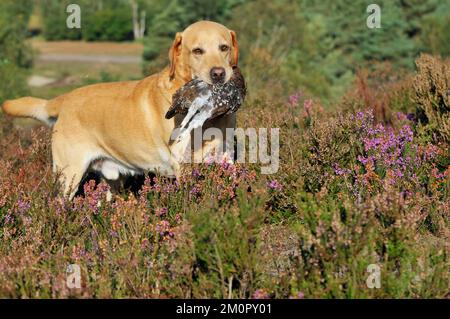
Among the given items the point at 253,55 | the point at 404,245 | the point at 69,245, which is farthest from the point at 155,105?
the point at 253,55

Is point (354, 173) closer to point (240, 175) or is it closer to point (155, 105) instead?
point (240, 175)

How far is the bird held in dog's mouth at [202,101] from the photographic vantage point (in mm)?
5434

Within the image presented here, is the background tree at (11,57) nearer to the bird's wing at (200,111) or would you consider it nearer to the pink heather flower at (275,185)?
the bird's wing at (200,111)

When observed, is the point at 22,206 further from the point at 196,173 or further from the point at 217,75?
the point at 217,75

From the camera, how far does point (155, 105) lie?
603cm

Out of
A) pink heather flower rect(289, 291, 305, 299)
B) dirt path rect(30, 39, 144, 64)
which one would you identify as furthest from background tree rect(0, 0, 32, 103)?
pink heather flower rect(289, 291, 305, 299)

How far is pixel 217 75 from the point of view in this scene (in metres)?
5.56

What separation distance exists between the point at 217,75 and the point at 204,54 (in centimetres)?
27

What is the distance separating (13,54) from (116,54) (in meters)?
13.0

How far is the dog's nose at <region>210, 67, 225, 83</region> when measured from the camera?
→ 556 centimetres

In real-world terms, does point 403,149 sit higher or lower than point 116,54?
lower

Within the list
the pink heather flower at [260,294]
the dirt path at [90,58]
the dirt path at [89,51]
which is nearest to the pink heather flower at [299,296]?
the pink heather flower at [260,294]

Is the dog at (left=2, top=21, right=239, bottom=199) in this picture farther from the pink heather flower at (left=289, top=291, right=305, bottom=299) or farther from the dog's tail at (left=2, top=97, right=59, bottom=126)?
the pink heather flower at (left=289, top=291, right=305, bottom=299)

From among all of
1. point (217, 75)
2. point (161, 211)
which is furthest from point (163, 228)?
point (217, 75)
